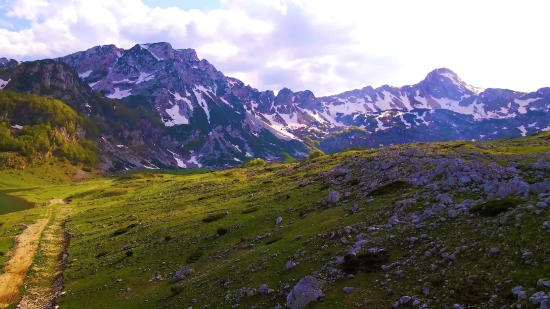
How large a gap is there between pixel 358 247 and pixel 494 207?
11.0 metres

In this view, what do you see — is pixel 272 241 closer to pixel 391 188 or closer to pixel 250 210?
pixel 391 188

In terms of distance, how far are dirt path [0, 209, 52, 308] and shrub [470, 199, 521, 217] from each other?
51.9 m

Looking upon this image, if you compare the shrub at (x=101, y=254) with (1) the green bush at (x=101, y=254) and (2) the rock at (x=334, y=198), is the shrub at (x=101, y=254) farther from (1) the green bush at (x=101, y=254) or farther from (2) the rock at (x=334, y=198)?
(2) the rock at (x=334, y=198)

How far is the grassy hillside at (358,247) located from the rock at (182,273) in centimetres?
64

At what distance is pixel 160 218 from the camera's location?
75125mm

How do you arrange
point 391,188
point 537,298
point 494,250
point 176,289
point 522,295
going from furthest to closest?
point 391,188 < point 176,289 < point 494,250 < point 522,295 < point 537,298

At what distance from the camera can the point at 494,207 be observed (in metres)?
27.8

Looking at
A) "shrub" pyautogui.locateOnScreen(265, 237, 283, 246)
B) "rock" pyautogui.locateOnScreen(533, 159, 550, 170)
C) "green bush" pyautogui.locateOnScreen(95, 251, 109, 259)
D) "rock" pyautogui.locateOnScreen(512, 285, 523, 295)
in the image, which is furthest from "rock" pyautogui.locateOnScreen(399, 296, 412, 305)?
"green bush" pyautogui.locateOnScreen(95, 251, 109, 259)

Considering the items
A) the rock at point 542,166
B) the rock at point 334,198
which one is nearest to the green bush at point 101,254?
the rock at point 334,198

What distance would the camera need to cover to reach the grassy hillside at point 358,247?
21391 millimetres

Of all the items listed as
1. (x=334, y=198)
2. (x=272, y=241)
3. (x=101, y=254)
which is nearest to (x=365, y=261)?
(x=272, y=241)

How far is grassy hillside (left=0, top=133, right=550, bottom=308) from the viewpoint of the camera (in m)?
21.4

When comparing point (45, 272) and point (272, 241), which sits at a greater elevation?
point (272, 241)

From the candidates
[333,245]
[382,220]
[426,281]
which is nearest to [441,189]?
[382,220]
